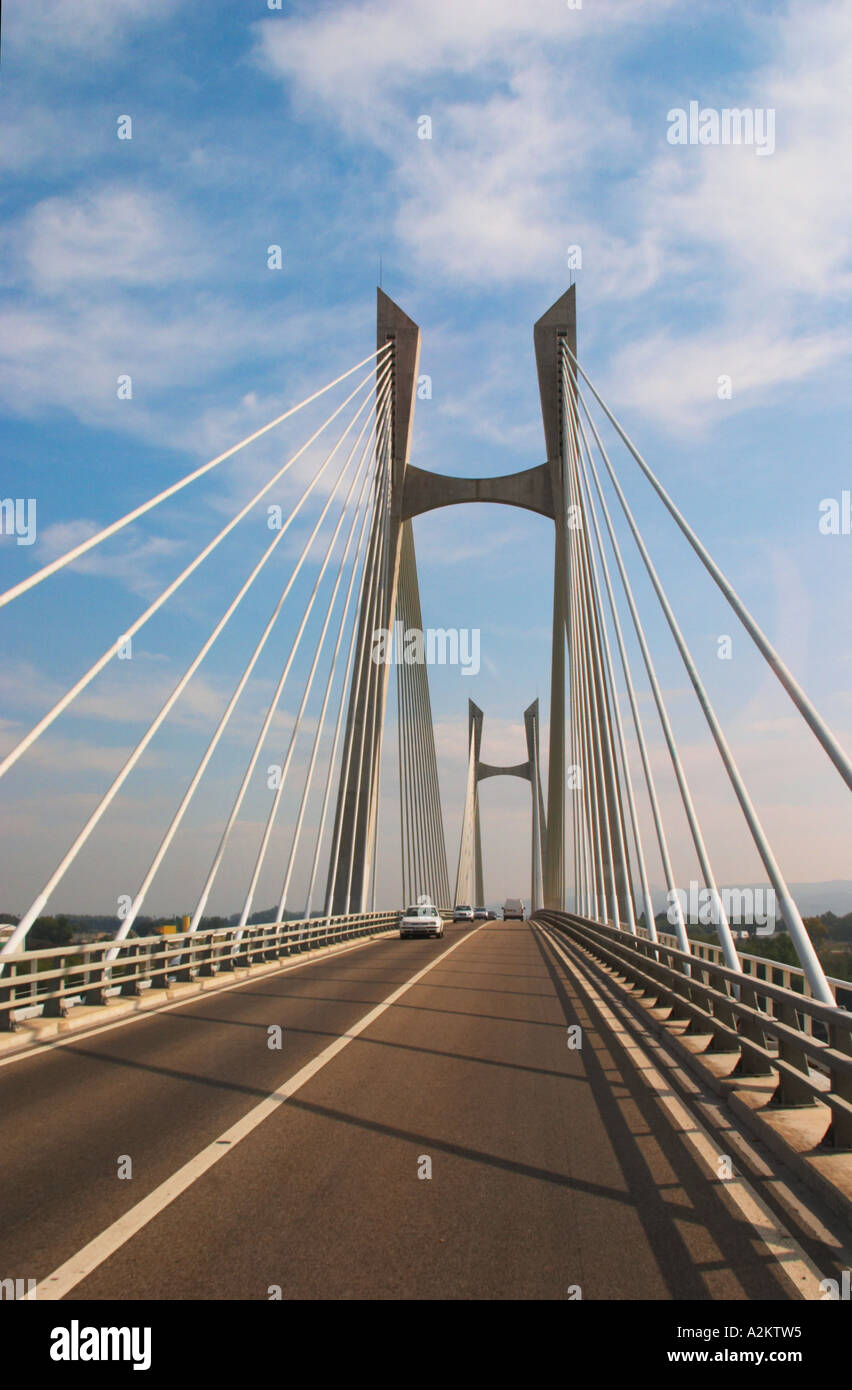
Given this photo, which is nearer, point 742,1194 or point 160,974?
point 742,1194

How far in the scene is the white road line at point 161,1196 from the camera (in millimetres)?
3994

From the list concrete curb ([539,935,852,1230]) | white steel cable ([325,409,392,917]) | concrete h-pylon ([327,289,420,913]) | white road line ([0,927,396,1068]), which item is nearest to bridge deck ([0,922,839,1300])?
white road line ([0,927,396,1068])

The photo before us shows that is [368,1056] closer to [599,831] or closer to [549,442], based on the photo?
[599,831]

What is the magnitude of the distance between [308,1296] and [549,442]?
121 feet

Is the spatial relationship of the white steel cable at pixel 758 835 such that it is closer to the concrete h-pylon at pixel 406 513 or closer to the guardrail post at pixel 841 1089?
the guardrail post at pixel 841 1089

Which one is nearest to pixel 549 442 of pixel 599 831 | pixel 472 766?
pixel 599 831

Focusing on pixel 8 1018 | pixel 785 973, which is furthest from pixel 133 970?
pixel 785 973

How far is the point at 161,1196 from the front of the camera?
5.12 meters

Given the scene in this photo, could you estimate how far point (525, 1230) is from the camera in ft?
15.1

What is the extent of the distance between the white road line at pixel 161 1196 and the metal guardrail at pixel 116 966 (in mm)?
3457

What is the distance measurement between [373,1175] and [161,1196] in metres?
1.07

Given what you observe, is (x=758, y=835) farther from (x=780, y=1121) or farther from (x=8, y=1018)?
(x=8, y=1018)

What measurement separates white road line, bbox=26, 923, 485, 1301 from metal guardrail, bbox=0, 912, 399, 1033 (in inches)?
136

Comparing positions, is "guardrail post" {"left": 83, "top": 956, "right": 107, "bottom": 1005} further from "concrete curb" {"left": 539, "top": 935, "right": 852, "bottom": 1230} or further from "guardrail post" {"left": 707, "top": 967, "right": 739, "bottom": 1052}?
"guardrail post" {"left": 707, "top": 967, "right": 739, "bottom": 1052}
